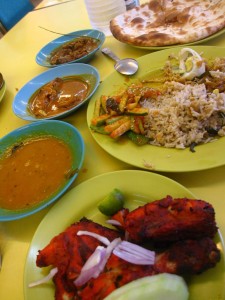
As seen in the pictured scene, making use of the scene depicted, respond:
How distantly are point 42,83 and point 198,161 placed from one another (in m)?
1.28

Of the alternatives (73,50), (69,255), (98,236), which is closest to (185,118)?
(98,236)

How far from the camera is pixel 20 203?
1.23m

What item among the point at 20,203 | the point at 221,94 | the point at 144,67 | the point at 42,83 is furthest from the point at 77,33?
the point at 20,203

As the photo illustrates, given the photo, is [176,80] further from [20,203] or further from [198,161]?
[20,203]

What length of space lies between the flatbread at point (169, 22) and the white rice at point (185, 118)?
1.91 feet

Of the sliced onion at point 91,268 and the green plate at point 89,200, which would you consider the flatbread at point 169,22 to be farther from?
the sliced onion at point 91,268

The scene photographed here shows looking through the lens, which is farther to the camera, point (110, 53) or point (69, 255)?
point (110, 53)

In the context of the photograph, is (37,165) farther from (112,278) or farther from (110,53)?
(110,53)

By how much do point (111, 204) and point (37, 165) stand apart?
1.70 ft

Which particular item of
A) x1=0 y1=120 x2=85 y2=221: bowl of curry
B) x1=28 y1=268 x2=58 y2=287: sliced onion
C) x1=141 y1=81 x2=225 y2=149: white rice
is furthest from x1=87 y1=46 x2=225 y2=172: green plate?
x1=28 y1=268 x2=58 y2=287: sliced onion

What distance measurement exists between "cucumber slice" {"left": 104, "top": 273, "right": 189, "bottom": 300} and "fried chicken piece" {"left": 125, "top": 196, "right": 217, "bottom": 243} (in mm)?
117

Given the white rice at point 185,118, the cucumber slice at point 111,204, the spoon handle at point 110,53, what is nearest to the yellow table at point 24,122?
the spoon handle at point 110,53

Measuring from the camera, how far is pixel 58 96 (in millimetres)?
1804

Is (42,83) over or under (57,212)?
over
